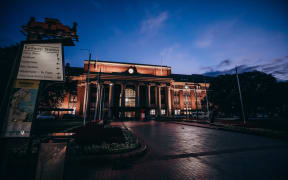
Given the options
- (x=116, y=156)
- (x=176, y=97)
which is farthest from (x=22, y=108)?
(x=176, y=97)

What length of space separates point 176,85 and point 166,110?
56.0 ft

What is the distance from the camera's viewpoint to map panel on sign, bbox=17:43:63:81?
3523 mm

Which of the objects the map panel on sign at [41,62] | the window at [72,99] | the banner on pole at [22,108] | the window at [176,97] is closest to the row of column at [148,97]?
the window at [176,97]

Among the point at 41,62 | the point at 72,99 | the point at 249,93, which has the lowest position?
the point at 41,62

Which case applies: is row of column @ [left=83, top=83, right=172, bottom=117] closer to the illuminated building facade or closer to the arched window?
the illuminated building facade

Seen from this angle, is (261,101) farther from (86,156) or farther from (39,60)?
(39,60)

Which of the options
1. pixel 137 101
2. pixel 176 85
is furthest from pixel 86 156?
pixel 176 85

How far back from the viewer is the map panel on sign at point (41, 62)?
3523 millimetres

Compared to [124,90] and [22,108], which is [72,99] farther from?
[22,108]

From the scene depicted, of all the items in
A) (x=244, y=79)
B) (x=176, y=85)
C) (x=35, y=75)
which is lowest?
(x=35, y=75)

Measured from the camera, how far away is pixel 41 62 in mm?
3727

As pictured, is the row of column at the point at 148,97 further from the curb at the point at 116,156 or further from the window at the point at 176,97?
the curb at the point at 116,156

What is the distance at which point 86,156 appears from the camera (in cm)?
457

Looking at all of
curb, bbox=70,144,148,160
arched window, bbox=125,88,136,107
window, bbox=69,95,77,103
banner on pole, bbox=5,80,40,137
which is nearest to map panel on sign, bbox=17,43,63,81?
banner on pole, bbox=5,80,40,137
